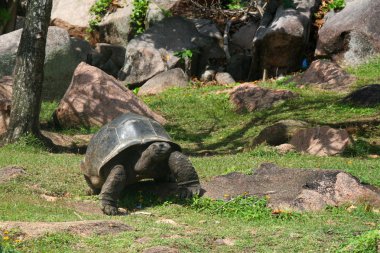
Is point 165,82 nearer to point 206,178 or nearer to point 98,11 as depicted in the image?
point 98,11

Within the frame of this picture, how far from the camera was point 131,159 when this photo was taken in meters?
8.91

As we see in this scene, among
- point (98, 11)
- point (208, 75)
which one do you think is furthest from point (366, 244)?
point (98, 11)

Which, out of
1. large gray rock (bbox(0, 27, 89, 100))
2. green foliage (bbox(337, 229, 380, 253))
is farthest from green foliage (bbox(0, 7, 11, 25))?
green foliage (bbox(337, 229, 380, 253))

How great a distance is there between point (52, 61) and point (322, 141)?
8.83 metres

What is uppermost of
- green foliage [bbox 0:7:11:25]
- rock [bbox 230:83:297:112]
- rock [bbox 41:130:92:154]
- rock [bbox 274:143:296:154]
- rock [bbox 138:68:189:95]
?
green foliage [bbox 0:7:11:25]

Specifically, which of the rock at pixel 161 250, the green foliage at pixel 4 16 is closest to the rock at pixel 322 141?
the rock at pixel 161 250

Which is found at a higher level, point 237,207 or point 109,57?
point 237,207

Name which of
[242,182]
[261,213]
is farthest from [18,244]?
[242,182]

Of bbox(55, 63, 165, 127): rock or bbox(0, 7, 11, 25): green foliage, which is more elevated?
bbox(0, 7, 11, 25): green foliage

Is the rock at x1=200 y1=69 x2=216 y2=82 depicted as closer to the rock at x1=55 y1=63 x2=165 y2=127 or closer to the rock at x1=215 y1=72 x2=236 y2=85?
the rock at x1=215 y1=72 x2=236 y2=85

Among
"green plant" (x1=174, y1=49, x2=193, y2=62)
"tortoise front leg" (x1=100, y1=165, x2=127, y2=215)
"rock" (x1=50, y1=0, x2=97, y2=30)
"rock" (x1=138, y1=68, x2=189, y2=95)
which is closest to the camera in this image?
"tortoise front leg" (x1=100, y1=165, x2=127, y2=215)

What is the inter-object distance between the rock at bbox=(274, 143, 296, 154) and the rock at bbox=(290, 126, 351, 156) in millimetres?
114

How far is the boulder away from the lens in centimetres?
2030

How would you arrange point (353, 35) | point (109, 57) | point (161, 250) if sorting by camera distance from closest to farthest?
1. point (161, 250)
2. point (353, 35)
3. point (109, 57)
